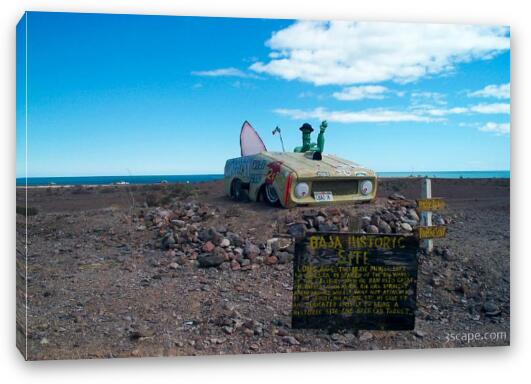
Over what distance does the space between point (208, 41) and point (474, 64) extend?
280 cm

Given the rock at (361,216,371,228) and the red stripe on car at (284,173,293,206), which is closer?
the red stripe on car at (284,173,293,206)

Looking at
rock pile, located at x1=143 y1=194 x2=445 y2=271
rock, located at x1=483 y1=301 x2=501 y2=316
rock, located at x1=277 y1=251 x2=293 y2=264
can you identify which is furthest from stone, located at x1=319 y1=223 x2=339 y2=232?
rock, located at x1=483 y1=301 x2=501 y2=316

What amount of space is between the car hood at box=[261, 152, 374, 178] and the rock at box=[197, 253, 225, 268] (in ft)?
3.65

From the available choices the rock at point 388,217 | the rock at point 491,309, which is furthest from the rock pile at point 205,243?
the rock at point 491,309

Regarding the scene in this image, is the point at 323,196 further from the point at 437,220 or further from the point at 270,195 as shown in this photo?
the point at 437,220

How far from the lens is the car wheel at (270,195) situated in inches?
243

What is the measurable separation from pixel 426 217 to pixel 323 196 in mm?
1191

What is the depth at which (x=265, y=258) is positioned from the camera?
6105 millimetres

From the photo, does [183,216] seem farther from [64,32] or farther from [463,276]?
[463,276]

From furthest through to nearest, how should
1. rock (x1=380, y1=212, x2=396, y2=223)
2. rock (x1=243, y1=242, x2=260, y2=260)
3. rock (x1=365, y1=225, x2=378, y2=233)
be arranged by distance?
rock (x1=380, y1=212, x2=396, y2=223)
rock (x1=365, y1=225, x2=378, y2=233)
rock (x1=243, y1=242, x2=260, y2=260)

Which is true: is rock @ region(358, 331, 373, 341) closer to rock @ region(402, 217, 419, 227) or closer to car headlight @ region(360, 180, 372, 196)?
rock @ region(402, 217, 419, 227)

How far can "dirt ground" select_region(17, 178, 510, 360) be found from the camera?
5535mm

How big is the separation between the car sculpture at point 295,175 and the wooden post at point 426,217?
62cm
